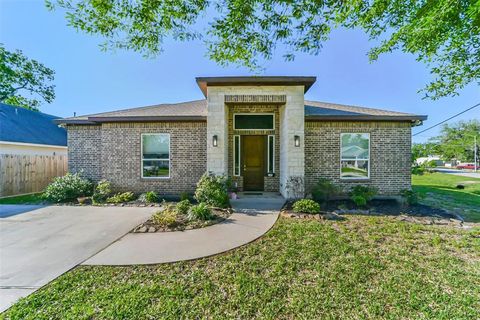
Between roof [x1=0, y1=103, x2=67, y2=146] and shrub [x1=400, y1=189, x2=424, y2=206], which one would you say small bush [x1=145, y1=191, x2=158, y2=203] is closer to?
roof [x1=0, y1=103, x2=67, y2=146]

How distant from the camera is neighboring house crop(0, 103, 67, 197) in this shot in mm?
9570

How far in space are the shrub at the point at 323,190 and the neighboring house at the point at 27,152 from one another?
42.5ft

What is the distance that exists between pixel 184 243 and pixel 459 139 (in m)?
75.7

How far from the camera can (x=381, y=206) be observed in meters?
7.45

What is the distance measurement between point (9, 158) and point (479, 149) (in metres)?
78.4

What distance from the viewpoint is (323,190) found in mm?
7734

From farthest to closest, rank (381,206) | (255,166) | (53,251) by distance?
(255,166) → (381,206) → (53,251)

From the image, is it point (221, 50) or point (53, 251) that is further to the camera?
point (221, 50)

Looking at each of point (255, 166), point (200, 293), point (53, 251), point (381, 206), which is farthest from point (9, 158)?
point (381, 206)

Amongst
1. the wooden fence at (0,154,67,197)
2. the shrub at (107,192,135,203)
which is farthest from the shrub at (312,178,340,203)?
the wooden fence at (0,154,67,197)

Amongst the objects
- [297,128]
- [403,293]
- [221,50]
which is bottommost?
[403,293]

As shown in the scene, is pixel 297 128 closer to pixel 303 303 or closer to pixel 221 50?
pixel 221 50

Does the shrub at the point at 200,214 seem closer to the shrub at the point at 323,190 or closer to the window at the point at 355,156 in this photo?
the shrub at the point at 323,190

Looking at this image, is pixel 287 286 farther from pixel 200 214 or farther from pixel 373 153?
pixel 373 153
